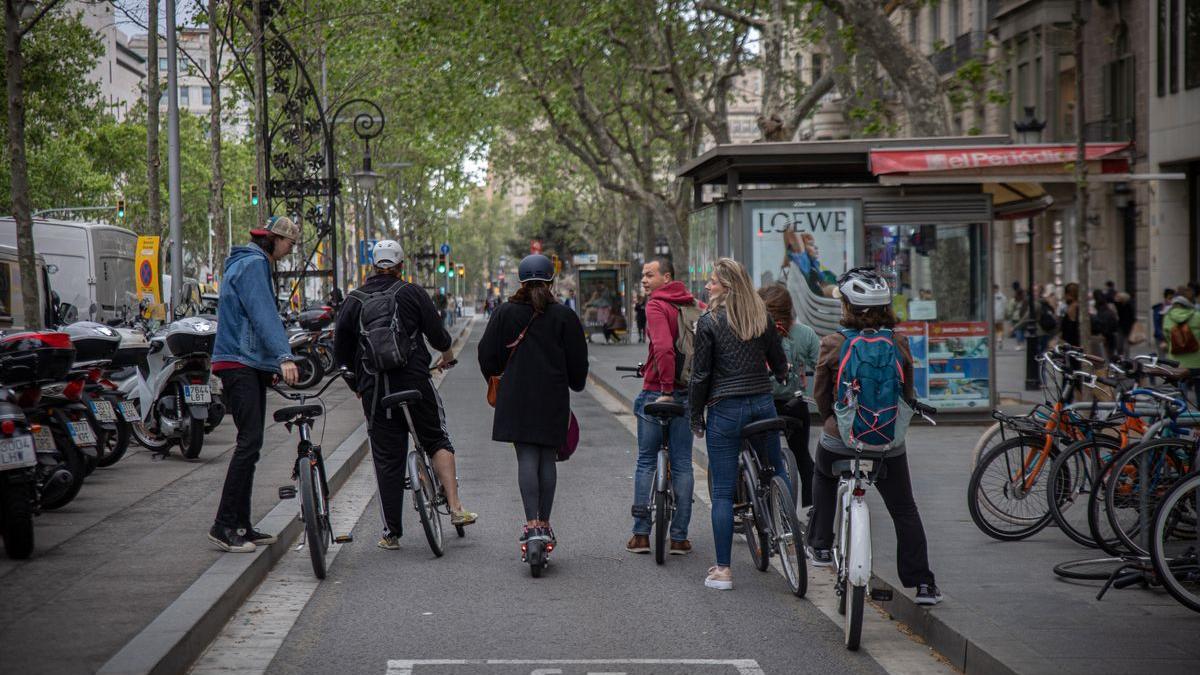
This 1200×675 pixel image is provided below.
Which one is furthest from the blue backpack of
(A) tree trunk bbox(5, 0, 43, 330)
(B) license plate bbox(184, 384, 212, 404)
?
(A) tree trunk bbox(5, 0, 43, 330)

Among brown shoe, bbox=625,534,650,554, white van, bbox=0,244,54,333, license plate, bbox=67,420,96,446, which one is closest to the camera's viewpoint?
brown shoe, bbox=625,534,650,554

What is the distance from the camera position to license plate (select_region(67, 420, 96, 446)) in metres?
9.45

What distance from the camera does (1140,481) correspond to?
762 centimetres

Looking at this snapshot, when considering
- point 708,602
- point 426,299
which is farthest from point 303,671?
point 426,299

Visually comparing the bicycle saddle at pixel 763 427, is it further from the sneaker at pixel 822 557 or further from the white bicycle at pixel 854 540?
the sneaker at pixel 822 557

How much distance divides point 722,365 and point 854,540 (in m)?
1.58

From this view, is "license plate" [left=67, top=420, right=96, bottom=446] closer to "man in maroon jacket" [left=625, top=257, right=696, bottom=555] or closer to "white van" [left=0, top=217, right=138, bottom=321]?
"man in maroon jacket" [left=625, top=257, right=696, bottom=555]

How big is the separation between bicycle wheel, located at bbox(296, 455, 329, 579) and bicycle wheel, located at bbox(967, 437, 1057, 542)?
3814mm

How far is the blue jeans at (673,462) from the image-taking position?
8.48 metres

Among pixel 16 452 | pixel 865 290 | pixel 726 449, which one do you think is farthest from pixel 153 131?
pixel 865 290

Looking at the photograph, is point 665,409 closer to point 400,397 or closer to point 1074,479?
point 400,397

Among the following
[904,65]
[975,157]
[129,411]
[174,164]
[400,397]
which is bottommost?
[129,411]

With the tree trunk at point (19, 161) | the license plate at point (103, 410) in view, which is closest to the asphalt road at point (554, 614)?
the license plate at point (103, 410)

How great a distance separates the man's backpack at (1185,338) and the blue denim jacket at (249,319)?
366 inches
